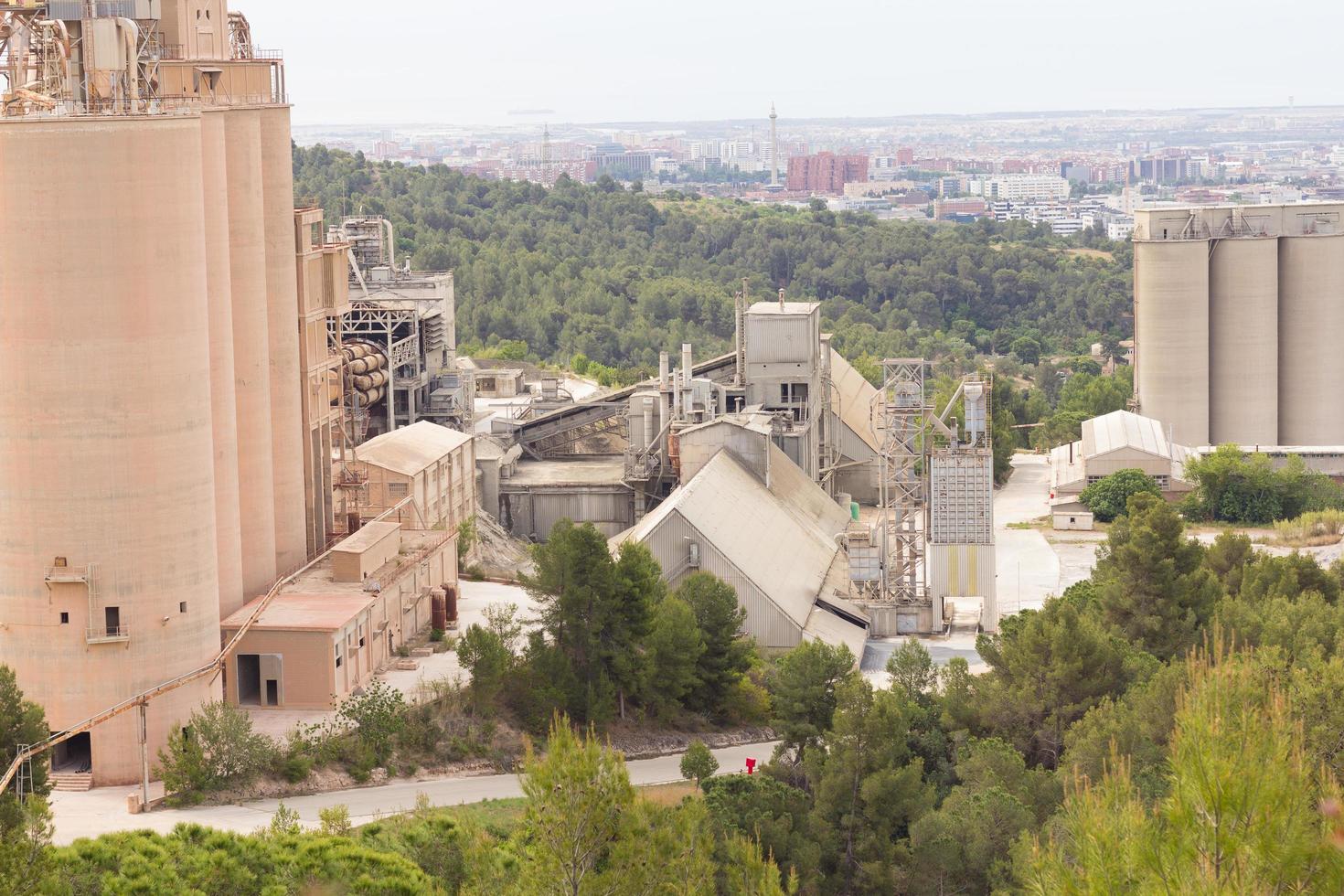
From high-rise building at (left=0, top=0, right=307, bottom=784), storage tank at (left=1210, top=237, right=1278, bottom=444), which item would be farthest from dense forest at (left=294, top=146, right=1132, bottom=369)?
high-rise building at (left=0, top=0, right=307, bottom=784)

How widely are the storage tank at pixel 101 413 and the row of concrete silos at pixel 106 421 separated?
4 cm

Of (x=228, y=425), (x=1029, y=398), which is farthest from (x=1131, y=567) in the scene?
(x=1029, y=398)

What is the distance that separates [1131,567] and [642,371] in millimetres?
58057

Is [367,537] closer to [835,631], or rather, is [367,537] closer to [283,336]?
[283,336]

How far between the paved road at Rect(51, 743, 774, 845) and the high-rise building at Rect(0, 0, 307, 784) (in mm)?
1627

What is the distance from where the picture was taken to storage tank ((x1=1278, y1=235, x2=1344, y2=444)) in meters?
96.6

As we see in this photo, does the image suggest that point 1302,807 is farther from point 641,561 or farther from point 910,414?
point 910,414

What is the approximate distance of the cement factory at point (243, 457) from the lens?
1709 inches

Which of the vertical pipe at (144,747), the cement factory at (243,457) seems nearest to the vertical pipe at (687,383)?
the cement factory at (243,457)

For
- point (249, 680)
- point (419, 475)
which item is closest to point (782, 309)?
point (419, 475)

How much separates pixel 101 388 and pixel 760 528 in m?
23.9

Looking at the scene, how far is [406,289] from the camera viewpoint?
80.4 m

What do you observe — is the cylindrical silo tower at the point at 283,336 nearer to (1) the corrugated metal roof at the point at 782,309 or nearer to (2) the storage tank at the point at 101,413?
(2) the storage tank at the point at 101,413

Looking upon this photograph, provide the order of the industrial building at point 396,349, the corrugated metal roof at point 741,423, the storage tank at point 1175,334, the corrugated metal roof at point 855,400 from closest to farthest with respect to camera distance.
Answer: the corrugated metal roof at point 741,423 < the industrial building at point 396,349 < the corrugated metal roof at point 855,400 < the storage tank at point 1175,334
